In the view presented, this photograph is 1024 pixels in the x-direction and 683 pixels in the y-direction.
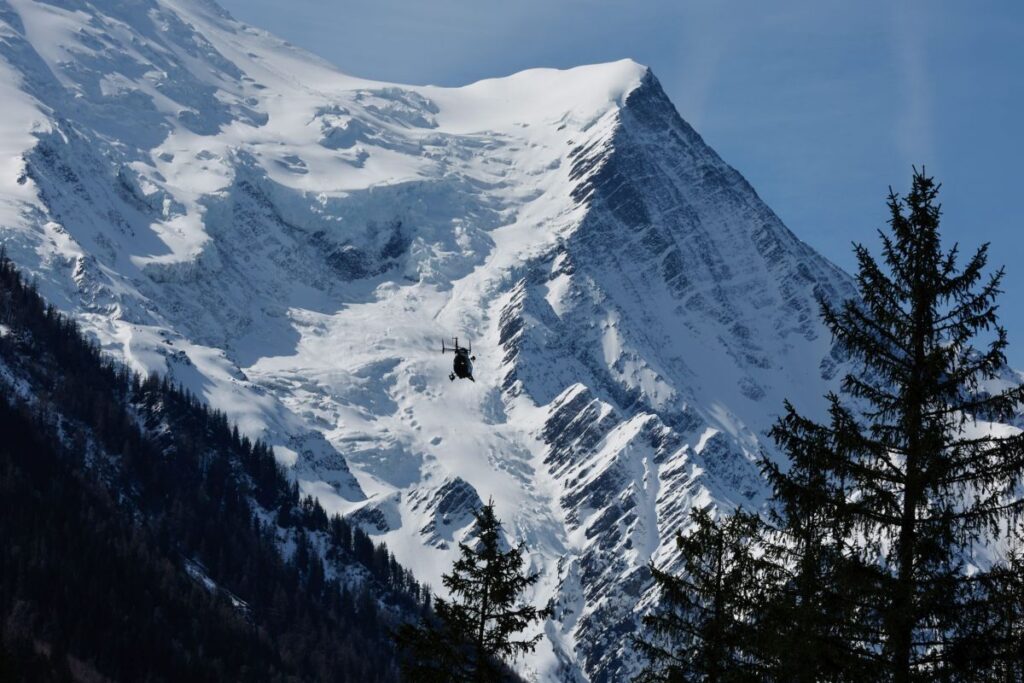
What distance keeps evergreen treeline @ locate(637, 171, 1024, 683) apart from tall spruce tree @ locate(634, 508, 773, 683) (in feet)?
3.27

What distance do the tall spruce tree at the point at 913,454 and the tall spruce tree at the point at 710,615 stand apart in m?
3.26

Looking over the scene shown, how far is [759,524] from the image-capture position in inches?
1238

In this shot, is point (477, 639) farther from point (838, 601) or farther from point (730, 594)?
point (838, 601)

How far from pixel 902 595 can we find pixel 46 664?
559ft

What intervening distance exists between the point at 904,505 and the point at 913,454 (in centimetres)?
84

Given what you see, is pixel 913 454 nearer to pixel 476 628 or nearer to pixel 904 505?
pixel 904 505

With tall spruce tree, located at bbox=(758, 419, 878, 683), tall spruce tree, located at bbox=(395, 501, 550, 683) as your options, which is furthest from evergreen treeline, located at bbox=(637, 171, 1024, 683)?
tall spruce tree, located at bbox=(395, 501, 550, 683)

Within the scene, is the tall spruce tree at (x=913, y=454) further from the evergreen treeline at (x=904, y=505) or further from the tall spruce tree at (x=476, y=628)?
the tall spruce tree at (x=476, y=628)

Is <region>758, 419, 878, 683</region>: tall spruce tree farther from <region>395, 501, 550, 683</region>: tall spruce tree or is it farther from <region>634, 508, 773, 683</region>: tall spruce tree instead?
<region>395, 501, 550, 683</region>: tall spruce tree

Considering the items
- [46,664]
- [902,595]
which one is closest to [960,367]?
[902,595]

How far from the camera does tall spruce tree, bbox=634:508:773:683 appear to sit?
30.0 meters

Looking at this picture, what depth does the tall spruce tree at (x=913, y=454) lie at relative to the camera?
83.1ft

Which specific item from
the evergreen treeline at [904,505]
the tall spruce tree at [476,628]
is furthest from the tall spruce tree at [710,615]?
A: the tall spruce tree at [476,628]

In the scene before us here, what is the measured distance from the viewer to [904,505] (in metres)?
26.3
